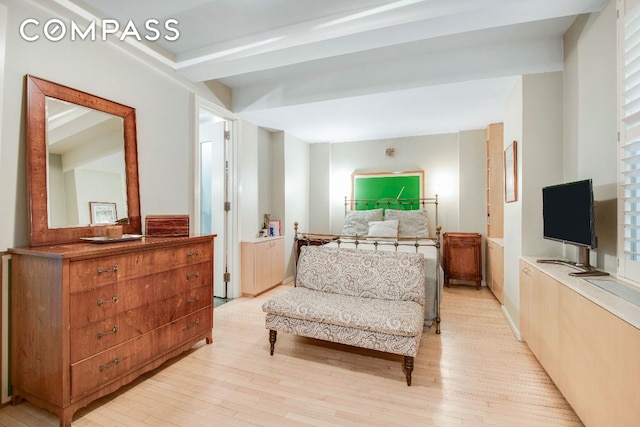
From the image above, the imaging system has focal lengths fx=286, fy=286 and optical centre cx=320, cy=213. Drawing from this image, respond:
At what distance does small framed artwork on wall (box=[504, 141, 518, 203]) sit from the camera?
2812mm

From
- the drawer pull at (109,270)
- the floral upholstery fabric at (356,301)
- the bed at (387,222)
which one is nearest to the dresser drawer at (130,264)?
the drawer pull at (109,270)

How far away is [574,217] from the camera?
1.92 m

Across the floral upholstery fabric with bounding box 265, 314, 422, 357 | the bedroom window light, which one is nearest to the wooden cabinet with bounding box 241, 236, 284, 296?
the floral upholstery fabric with bounding box 265, 314, 422, 357

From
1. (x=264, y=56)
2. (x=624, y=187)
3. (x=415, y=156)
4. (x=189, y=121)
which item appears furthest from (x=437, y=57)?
(x=189, y=121)

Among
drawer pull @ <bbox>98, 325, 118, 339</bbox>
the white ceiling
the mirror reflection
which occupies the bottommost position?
drawer pull @ <bbox>98, 325, 118, 339</bbox>

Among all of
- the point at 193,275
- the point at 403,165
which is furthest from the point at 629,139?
the point at 403,165

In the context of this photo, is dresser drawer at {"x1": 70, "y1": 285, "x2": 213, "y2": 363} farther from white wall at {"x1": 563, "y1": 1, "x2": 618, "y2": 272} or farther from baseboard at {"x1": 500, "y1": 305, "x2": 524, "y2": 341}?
white wall at {"x1": 563, "y1": 1, "x2": 618, "y2": 272}

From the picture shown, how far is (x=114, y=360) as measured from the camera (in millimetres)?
1753

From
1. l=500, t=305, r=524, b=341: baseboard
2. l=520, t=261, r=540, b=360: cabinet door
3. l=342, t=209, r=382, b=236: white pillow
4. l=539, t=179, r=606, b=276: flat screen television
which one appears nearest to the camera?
l=539, t=179, r=606, b=276: flat screen television

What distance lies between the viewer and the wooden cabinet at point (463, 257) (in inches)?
163

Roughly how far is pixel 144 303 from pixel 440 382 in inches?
82.4

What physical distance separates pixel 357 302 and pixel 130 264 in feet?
5.42

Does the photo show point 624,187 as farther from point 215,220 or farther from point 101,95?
point 215,220

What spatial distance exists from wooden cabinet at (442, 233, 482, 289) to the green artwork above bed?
920 mm
